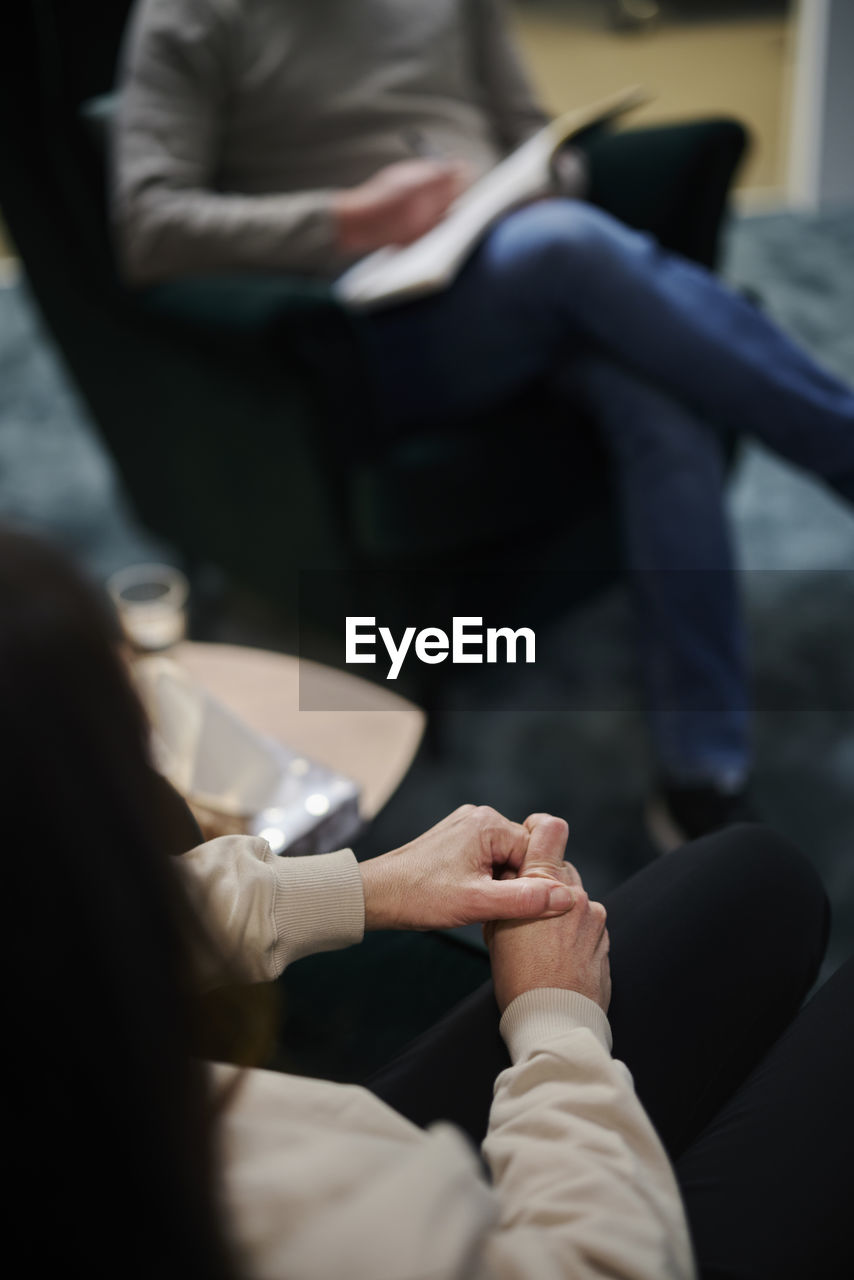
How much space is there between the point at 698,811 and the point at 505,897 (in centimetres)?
77

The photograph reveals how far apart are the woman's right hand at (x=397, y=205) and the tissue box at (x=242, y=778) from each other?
30.8 inches

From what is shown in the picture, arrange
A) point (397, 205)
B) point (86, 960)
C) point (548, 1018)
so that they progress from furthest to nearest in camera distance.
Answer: point (397, 205)
point (548, 1018)
point (86, 960)

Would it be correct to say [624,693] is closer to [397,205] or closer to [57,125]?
[397,205]

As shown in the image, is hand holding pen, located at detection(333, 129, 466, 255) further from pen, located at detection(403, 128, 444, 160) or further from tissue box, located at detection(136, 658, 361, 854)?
tissue box, located at detection(136, 658, 361, 854)

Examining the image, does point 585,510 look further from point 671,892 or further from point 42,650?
point 42,650

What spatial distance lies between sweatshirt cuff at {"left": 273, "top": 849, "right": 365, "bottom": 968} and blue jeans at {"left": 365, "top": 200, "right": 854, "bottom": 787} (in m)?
0.76

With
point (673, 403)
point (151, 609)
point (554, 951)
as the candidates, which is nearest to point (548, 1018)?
point (554, 951)

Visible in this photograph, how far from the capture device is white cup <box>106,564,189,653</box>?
107cm

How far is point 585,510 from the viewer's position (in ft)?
4.98

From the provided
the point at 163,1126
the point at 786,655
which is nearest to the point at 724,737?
the point at 786,655

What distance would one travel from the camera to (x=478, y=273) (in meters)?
1.35

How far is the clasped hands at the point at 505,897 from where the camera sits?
58 centimetres

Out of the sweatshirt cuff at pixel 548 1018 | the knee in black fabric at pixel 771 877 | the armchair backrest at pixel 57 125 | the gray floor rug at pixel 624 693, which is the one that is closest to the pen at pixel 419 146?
the armchair backrest at pixel 57 125

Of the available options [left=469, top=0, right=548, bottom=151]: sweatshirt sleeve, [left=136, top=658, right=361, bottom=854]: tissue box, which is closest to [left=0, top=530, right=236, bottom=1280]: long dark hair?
[left=136, top=658, right=361, bottom=854]: tissue box
